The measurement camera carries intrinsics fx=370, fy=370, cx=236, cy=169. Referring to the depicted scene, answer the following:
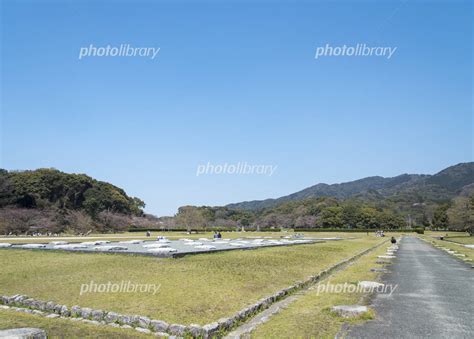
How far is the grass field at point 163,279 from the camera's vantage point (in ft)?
32.2

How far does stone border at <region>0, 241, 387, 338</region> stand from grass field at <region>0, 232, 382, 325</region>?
0.37 metres

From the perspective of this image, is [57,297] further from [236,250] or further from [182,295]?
[236,250]

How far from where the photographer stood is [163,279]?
1318 cm

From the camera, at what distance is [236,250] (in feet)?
81.7

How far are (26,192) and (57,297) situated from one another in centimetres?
6863

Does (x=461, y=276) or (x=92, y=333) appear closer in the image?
(x=92, y=333)

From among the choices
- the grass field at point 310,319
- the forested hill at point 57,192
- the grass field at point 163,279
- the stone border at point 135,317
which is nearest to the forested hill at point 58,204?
the forested hill at point 57,192

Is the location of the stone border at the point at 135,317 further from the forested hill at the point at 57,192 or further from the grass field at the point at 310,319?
the forested hill at the point at 57,192

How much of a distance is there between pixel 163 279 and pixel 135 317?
444 centimetres

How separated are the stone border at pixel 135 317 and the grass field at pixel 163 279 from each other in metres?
0.37

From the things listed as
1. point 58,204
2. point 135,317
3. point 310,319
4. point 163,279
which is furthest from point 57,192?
point 310,319

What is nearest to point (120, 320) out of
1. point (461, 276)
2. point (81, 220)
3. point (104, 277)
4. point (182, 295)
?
point (182, 295)

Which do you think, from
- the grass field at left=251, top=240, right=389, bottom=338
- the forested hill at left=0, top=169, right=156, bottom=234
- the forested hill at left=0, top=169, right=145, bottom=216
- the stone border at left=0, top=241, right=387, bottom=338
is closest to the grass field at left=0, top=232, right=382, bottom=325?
the stone border at left=0, top=241, right=387, bottom=338

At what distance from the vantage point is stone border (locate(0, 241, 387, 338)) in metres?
7.97
